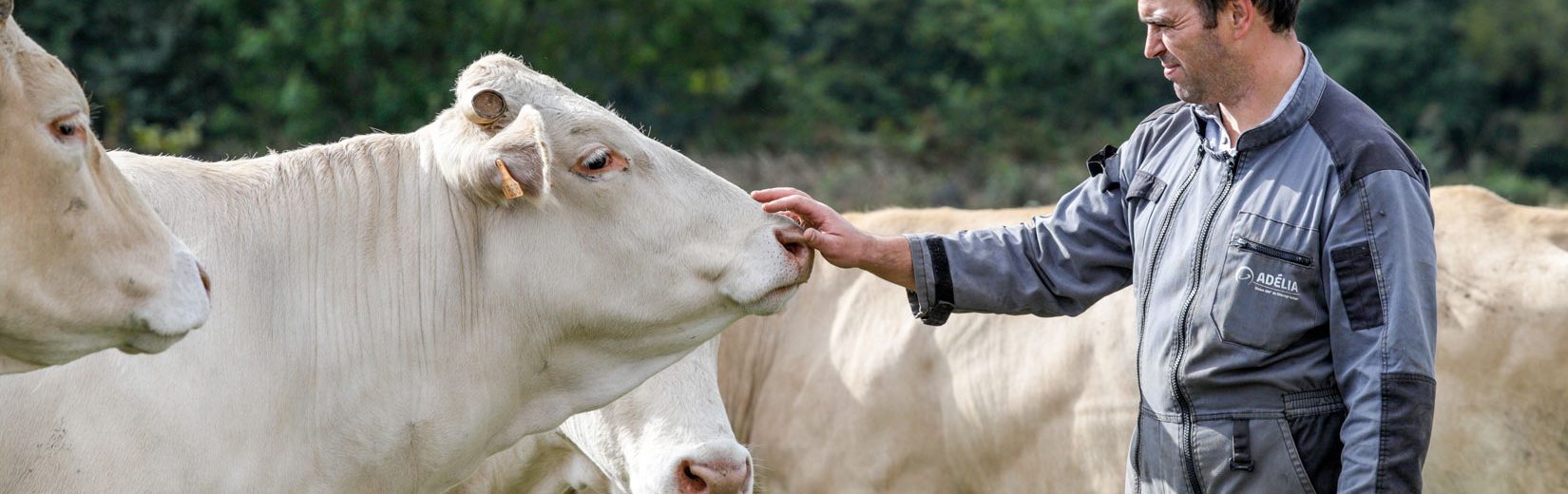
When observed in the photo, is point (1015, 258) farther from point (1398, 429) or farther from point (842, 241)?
point (1398, 429)

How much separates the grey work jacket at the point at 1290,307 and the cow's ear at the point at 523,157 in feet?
4.74

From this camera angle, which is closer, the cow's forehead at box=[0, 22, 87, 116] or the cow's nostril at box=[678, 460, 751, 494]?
the cow's forehead at box=[0, 22, 87, 116]

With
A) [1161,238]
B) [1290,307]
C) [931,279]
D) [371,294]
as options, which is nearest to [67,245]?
[371,294]

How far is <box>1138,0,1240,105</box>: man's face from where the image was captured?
364 centimetres

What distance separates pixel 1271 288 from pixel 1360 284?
0.19m

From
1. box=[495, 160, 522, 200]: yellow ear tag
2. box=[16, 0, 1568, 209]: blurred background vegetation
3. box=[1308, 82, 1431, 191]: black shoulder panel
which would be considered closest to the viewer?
box=[1308, 82, 1431, 191]: black shoulder panel

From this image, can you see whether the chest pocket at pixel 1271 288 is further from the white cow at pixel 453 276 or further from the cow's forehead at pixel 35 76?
the cow's forehead at pixel 35 76

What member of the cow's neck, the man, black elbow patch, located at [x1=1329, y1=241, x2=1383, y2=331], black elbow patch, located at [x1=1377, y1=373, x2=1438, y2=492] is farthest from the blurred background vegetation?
black elbow patch, located at [x1=1377, y1=373, x2=1438, y2=492]

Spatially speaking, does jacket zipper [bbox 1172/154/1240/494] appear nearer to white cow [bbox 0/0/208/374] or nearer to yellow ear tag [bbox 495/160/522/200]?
yellow ear tag [bbox 495/160/522/200]

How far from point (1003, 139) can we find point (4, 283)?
21560 millimetres

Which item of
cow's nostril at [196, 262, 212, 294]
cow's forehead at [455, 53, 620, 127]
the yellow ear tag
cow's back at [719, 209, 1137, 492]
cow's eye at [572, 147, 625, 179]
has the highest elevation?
cow's forehead at [455, 53, 620, 127]

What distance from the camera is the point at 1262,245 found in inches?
136

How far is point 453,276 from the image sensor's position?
376 cm

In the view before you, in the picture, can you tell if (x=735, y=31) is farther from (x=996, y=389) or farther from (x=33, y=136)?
(x=33, y=136)
